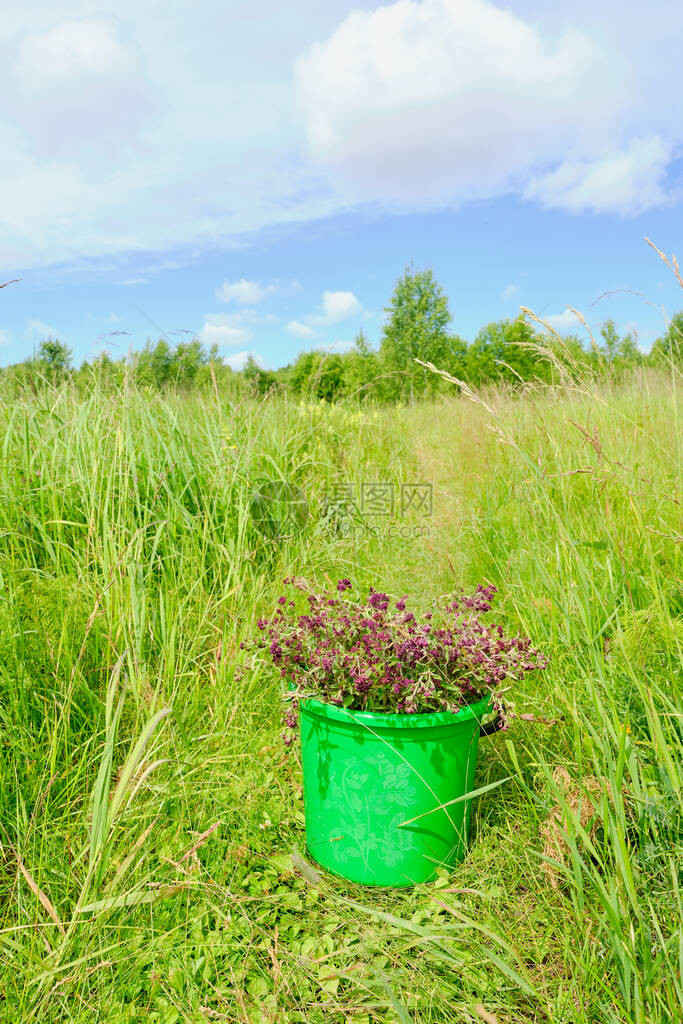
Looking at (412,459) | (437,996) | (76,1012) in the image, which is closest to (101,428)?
(76,1012)

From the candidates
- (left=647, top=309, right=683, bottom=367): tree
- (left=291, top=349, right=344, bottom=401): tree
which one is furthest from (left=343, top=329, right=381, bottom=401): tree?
(left=647, top=309, right=683, bottom=367): tree

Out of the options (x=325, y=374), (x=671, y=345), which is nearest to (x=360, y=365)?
(x=325, y=374)

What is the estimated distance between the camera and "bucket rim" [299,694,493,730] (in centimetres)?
142

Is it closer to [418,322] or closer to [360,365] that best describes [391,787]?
[360,365]

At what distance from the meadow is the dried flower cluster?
0.59 feet

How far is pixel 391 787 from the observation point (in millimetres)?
1477

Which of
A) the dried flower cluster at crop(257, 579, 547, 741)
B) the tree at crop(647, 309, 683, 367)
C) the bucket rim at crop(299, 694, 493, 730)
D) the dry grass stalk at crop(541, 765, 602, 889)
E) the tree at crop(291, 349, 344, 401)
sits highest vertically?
the tree at crop(291, 349, 344, 401)

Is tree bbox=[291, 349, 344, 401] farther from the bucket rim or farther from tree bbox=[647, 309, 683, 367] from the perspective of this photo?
the bucket rim

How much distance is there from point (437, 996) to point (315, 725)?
606mm

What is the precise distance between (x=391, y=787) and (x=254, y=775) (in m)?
0.55

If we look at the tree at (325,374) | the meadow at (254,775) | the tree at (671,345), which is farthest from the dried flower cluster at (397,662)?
the tree at (325,374)

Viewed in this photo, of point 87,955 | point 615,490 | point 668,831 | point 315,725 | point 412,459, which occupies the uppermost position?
point 412,459

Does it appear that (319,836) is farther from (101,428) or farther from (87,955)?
(101,428)

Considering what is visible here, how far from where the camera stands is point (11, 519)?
7.55ft
